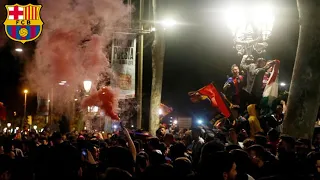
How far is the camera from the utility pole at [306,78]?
891 cm

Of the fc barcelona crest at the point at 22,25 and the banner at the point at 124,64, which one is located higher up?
the fc barcelona crest at the point at 22,25

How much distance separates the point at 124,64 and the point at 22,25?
219 inches

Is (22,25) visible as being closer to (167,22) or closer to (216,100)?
(167,22)

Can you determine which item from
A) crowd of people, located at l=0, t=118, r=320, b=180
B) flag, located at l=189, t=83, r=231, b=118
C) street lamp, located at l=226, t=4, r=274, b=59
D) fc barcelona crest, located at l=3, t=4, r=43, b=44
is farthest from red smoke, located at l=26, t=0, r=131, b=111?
crowd of people, located at l=0, t=118, r=320, b=180

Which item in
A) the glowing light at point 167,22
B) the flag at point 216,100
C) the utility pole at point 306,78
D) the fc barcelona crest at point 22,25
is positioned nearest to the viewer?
the utility pole at point 306,78

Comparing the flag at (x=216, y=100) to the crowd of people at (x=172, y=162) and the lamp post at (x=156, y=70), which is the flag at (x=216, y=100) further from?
the lamp post at (x=156, y=70)

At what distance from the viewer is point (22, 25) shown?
1891 cm

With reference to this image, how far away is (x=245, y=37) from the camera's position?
1202cm

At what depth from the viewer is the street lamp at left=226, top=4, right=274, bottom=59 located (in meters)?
11.7

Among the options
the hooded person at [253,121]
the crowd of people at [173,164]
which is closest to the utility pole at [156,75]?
the hooded person at [253,121]

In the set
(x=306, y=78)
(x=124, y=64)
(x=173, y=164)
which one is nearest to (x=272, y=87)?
(x=306, y=78)

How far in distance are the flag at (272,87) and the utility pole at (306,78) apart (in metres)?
3.05

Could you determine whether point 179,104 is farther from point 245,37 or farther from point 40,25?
point 245,37

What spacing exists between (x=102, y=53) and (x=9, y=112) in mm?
37675
